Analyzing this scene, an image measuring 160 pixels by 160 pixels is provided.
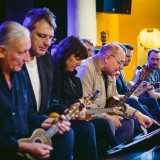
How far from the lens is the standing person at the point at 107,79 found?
3.51 metres

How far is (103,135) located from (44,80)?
0.78 meters

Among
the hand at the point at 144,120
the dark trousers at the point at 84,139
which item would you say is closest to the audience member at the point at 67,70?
the dark trousers at the point at 84,139

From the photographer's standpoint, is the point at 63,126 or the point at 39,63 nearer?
the point at 63,126

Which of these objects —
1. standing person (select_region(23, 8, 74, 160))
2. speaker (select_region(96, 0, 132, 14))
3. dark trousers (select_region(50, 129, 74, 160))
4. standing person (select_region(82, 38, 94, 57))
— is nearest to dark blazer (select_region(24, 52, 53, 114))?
standing person (select_region(23, 8, 74, 160))

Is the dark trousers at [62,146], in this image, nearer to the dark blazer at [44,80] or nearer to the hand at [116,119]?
the dark blazer at [44,80]

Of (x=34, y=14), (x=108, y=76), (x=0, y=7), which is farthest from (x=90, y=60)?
→ (x=0, y=7)

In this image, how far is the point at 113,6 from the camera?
20.4 ft

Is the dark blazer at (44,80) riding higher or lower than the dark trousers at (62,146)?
higher

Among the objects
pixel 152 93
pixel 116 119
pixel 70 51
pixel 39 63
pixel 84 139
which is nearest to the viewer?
pixel 84 139

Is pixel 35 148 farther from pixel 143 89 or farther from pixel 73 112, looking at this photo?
pixel 143 89

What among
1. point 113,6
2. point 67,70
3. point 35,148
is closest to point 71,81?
point 67,70

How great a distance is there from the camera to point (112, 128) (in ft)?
10.9

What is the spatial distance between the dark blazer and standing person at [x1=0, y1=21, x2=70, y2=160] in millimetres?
250

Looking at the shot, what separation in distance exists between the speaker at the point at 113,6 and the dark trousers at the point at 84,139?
142 inches
